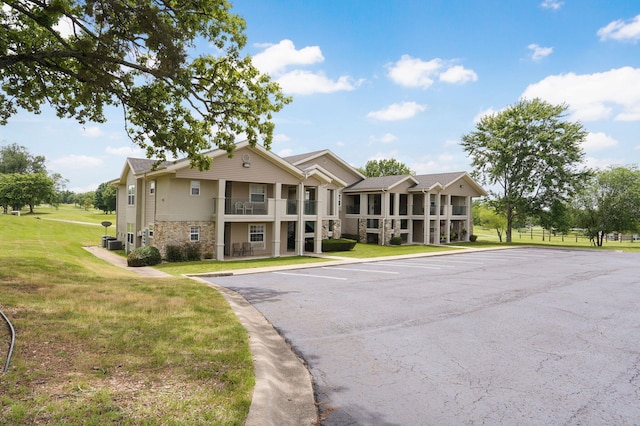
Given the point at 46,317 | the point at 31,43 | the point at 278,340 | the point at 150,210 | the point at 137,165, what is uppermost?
the point at 31,43

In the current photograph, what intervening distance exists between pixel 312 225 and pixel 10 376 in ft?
84.6

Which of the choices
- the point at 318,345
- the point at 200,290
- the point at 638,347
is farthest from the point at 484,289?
the point at 200,290

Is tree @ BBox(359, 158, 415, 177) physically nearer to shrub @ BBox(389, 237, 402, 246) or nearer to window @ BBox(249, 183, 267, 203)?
shrub @ BBox(389, 237, 402, 246)

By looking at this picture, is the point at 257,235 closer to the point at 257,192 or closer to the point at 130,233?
the point at 257,192

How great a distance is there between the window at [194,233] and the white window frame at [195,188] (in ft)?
6.29

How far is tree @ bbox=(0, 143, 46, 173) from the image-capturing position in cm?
7988

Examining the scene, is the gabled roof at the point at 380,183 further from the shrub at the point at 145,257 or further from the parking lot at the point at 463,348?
the parking lot at the point at 463,348

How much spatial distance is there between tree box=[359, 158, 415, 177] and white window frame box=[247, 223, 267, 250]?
1749 inches

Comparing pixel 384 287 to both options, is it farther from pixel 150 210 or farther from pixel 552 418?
pixel 150 210

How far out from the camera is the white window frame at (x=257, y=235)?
24.3 m

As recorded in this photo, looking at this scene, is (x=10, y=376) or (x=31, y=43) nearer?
(x=10, y=376)

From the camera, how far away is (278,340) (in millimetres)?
6973

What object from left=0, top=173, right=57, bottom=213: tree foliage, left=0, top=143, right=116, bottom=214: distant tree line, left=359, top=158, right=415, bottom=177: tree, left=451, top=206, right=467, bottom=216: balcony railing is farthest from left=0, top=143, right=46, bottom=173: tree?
left=451, top=206, right=467, bottom=216: balcony railing

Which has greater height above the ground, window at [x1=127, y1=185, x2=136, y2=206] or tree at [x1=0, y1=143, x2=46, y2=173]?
tree at [x1=0, y1=143, x2=46, y2=173]
